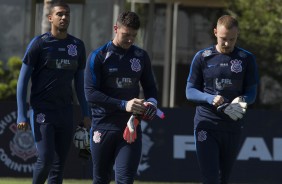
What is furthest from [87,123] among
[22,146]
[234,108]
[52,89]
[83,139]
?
[22,146]

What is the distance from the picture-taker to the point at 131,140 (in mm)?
7930

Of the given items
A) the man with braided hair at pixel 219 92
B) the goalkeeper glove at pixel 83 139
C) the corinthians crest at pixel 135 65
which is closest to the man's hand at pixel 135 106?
the corinthians crest at pixel 135 65

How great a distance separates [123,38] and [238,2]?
18059 millimetres

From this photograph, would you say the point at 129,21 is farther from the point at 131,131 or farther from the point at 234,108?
the point at 234,108

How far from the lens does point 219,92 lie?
332 inches

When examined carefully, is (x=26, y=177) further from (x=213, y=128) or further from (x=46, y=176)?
(x=213, y=128)

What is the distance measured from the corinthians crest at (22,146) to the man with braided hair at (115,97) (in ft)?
19.3

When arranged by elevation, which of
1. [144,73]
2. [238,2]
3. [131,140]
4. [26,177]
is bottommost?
[26,177]

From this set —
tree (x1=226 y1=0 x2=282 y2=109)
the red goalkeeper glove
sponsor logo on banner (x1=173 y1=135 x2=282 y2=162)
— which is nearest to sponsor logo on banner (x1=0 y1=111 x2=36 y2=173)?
sponsor logo on banner (x1=173 y1=135 x2=282 y2=162)

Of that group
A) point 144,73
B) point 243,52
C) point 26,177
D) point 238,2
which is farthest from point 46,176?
point 238,2

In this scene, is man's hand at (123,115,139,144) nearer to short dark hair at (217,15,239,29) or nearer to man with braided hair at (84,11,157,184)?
man with braided hair at (84,11,157,184)

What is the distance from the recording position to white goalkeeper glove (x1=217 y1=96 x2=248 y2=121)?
26.5ft

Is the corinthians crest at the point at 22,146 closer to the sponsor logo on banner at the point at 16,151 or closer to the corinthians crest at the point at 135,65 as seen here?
the sponsor logo on banner at the point at 16,151

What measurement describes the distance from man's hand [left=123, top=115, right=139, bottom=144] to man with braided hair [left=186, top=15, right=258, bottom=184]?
0.72 meters
